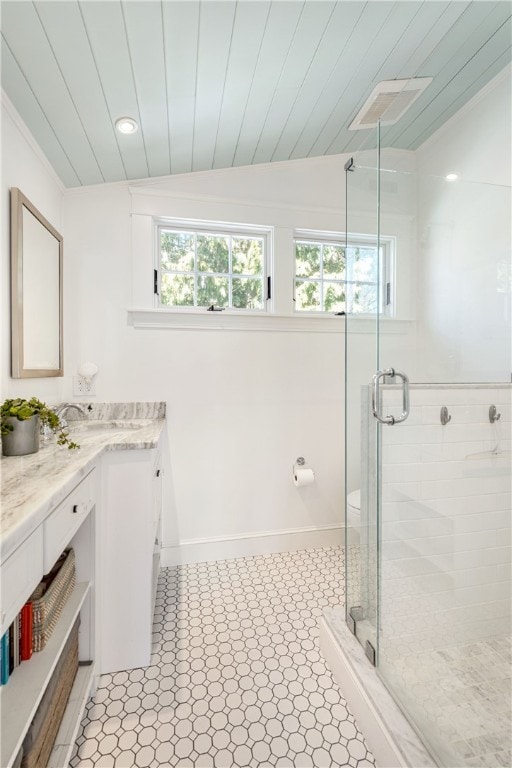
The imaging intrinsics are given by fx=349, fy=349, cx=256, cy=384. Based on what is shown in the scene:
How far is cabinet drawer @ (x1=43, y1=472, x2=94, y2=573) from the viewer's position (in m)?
0.85

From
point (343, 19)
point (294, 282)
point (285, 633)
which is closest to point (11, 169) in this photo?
point (343, 19)

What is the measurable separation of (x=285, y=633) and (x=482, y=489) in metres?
1.13

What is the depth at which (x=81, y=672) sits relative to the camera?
126cm

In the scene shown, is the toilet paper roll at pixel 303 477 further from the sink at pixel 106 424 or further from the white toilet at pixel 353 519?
the sink at pixel 106 424

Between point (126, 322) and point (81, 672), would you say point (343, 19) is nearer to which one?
point (126, 322)

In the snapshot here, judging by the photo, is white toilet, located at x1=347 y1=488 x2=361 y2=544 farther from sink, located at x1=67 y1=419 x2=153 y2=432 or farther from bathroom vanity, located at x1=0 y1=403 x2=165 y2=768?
sink, located at x1=67 y1=419 x2=153 y2=432

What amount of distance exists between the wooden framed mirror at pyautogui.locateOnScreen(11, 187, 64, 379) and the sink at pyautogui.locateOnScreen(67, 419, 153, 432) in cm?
29

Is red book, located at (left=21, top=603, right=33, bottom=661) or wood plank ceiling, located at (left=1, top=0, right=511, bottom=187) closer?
red book, located at (left=21, top=603, right=33, bottom=661)

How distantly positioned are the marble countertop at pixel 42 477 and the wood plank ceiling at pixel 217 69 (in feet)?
4.30

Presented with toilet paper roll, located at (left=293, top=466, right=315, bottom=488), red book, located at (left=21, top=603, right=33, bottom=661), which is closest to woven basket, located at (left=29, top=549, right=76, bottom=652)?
red book, located at (left=21, top=603, right=33, bottom=661)

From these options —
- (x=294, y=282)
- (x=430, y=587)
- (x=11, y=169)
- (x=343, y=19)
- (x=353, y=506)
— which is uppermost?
(x=343, y=19)

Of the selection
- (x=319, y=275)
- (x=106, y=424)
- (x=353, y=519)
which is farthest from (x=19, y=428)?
(x=319, y=275)

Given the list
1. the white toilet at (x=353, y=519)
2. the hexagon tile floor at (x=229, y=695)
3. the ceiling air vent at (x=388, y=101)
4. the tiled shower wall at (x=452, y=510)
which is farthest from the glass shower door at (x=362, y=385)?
the ceiling air vent at (x=388, y=101)

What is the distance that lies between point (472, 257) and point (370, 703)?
2.05m
